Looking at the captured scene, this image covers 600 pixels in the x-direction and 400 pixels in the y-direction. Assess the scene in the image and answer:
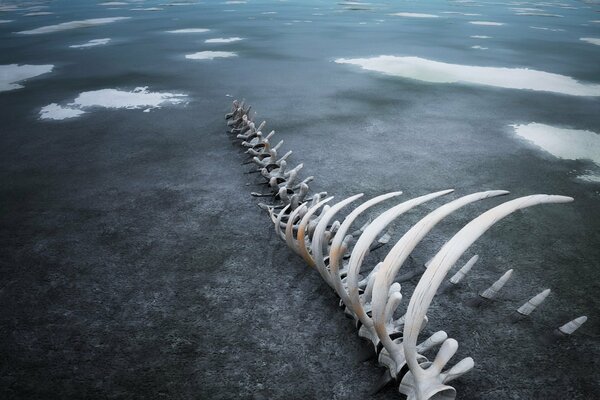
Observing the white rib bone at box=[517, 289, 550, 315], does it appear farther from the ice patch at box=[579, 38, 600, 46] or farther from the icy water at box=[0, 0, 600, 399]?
the ice patch at box=[579, 38, 600, 46]

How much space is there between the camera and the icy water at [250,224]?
11.1 ft

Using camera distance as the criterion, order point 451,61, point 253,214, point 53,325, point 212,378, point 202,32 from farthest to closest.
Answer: point 202,32
point 451,61
point 253,214
point 53,325
point 212,378

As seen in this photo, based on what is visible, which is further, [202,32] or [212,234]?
[202,32]

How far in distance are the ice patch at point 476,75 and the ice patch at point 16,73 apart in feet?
39.4

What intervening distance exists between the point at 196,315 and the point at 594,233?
524 cm

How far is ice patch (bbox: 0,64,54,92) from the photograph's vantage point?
43.4 ft

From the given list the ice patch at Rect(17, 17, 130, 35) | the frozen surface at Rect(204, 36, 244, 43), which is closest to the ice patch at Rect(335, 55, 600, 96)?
the frozen surface at Rect(204, 36, 244, 43)

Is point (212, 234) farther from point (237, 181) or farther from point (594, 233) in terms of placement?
→ point (594, 233)

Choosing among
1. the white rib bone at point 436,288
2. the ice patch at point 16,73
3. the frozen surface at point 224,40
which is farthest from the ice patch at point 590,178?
the frozen surface at point 224,40

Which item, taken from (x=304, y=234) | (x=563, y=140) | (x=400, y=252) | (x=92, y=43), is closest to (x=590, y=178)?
(x=563, y=140)

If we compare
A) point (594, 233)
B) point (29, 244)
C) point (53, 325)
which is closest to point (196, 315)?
point (53, 325)

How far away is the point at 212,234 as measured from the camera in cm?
527

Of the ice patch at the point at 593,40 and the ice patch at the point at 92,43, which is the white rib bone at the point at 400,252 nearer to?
the ice patch at the point at 92,43

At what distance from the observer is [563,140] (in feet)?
27.7
